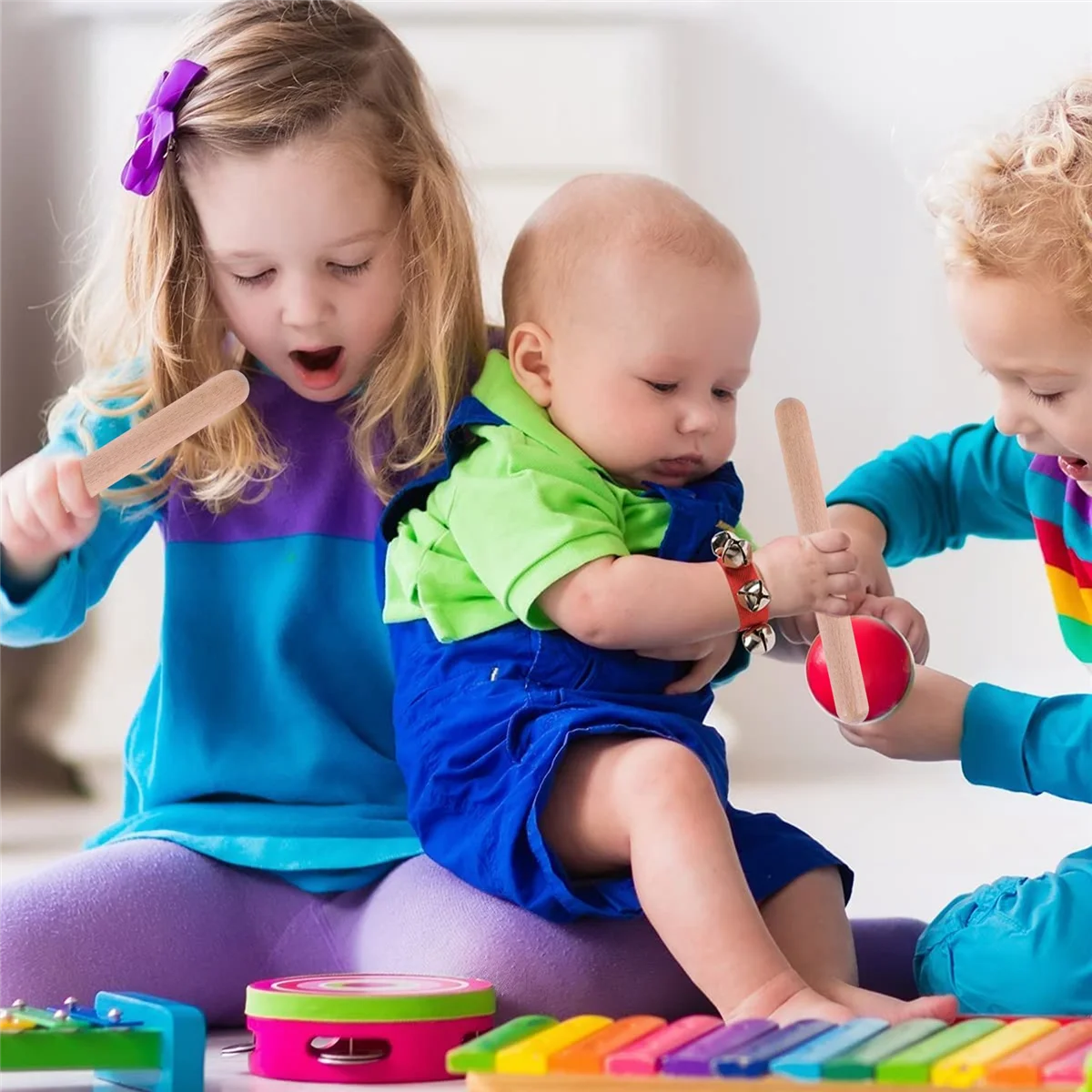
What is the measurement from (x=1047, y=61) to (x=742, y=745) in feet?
3.89

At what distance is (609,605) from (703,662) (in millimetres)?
134

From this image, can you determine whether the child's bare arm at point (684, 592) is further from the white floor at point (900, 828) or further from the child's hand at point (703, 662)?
the white floor at point (900, 828)

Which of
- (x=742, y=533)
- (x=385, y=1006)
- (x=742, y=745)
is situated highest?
(x=742, y=533)

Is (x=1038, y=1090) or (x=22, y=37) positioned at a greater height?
(x=22, y=37)

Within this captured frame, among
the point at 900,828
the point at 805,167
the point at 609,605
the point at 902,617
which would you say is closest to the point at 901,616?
the point at 902,617

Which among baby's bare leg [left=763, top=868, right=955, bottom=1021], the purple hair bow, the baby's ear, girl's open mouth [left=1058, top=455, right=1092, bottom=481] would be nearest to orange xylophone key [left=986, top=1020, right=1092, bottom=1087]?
baby's bare leg [left=763, top=868, right=955, bottom=1021]

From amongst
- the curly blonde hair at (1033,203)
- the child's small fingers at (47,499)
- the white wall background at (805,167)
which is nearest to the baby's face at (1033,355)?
the curly blonde hair at (1033,203)

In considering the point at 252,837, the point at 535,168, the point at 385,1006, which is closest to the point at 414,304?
the point at 252,837

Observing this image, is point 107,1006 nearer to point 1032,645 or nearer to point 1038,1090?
point 1038,1090

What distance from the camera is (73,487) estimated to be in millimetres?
1119

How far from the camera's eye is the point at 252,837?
1.28 m

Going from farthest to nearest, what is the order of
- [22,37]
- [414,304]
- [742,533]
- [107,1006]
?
1. [22,37]
2. [414,304]
3. [742,533]
4. [107,1006]

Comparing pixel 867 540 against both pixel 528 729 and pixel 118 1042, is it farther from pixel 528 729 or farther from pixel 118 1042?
pixel 118 1042

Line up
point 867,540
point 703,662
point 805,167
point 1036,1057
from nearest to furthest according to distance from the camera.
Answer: point 1036,1057 → point 703,662 → point 867,540 → point 805,167
